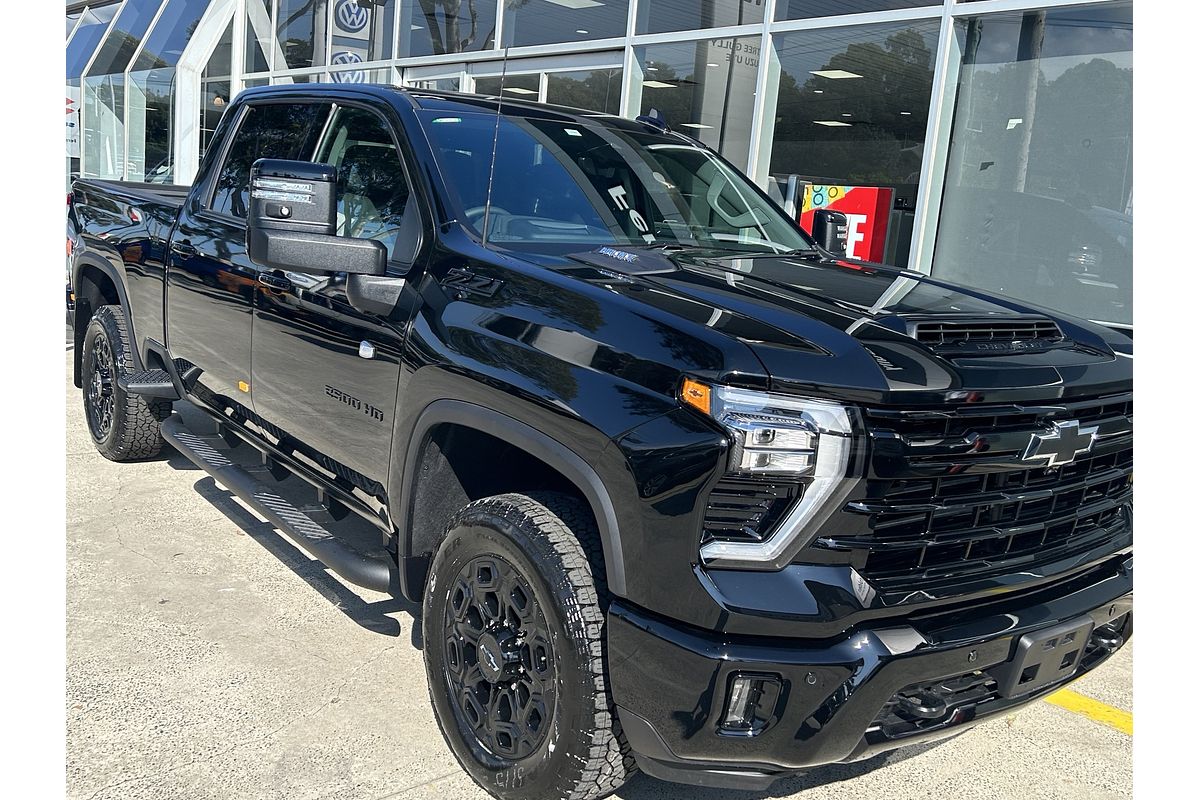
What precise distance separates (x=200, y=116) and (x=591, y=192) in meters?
16.2

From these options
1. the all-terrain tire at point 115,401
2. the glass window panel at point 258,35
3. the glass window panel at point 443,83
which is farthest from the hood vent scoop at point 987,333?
the glass window panel at point 258,35

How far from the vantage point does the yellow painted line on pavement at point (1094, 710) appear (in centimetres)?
361

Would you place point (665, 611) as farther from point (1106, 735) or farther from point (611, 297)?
point (1106, 735)

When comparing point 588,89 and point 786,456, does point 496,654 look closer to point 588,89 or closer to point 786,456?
point 786,456

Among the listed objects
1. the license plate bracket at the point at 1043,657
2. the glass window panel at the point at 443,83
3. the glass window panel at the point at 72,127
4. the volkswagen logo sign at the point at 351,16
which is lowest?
the license plate bracket at the point at 1043,657

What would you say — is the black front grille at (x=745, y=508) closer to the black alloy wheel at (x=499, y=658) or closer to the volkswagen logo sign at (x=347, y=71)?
the black alloy wheel at (x=499, y=658)

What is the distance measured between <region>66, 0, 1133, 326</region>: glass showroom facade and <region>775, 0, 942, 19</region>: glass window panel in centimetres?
1

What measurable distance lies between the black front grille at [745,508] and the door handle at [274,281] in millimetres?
2074

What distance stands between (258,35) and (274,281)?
13871mm

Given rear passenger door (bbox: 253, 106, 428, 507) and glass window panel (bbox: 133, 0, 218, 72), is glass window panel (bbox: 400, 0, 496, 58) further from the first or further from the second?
rear passenger door (bbox: 253, 106, 428, 507)
